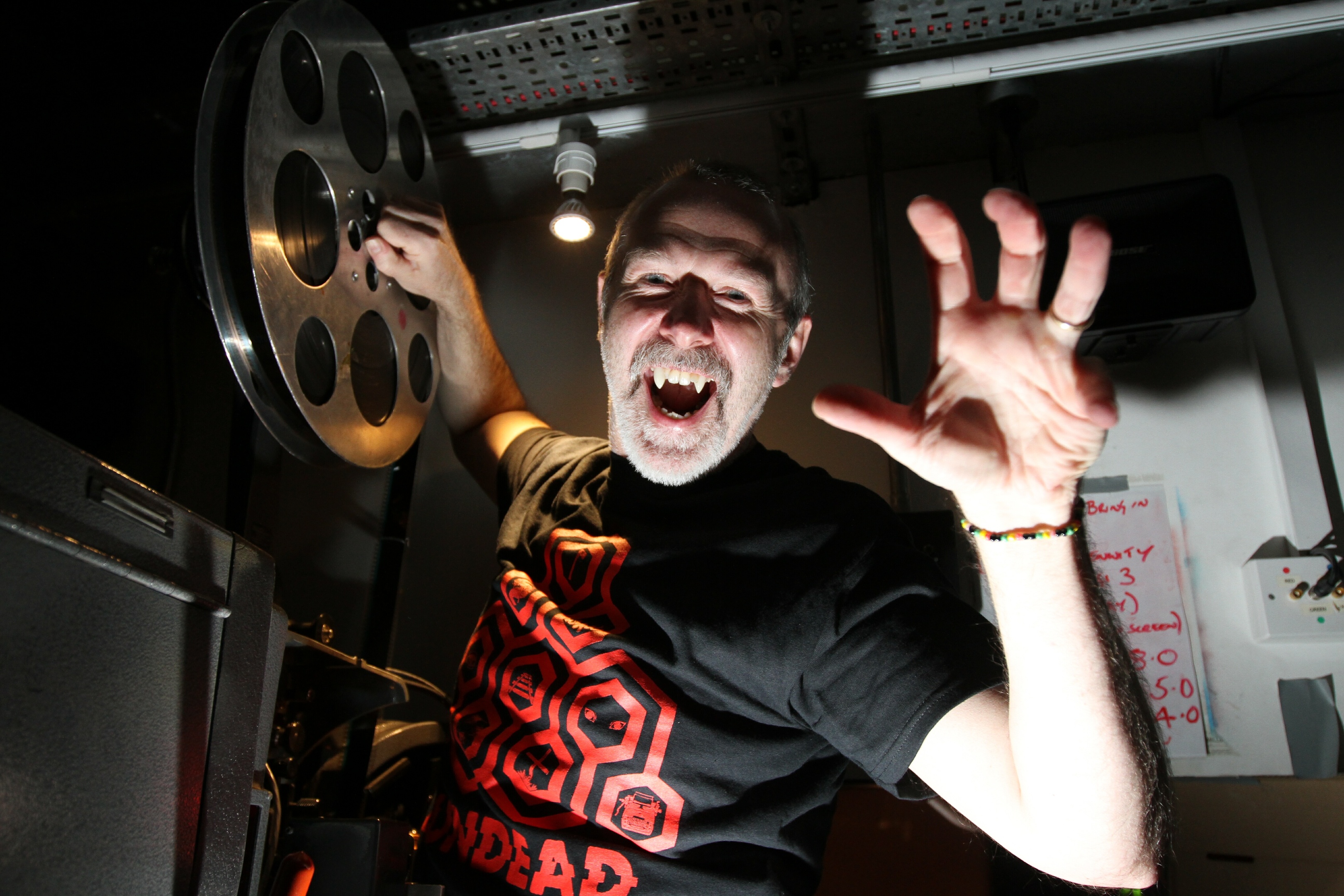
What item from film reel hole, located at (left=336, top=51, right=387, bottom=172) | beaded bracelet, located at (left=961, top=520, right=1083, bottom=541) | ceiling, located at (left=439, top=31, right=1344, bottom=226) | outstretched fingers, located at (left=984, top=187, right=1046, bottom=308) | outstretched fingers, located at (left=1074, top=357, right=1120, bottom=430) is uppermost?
ceiling, located at (left=439, top=31, right=1344, bottom=226)

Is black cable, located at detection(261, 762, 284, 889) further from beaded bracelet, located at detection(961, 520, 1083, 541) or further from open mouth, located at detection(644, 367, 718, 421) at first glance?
beaded bracelet, located at detection(961, 520, 1083, 541)

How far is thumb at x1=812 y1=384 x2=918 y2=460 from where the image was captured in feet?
2.12

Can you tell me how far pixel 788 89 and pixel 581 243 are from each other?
531mm

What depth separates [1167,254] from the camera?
1114mm

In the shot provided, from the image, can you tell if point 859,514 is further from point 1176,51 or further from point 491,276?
point 491,276

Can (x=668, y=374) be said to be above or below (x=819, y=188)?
below

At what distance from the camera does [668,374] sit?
1055 millimetres

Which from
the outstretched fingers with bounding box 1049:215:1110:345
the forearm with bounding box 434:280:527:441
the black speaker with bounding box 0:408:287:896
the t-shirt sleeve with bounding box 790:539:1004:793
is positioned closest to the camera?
the black speaker with bounding box 0:408:287:896

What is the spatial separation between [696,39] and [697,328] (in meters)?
0.52

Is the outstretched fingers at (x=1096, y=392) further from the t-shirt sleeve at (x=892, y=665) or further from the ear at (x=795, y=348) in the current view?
the ear at (x=795, y=348)

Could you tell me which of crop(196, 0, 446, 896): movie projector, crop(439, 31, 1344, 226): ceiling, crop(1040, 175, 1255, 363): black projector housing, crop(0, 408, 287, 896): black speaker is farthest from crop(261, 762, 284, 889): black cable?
crop(1040, 175, 1255, 363): black projector housing

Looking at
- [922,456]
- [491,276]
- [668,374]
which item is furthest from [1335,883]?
[491,276]

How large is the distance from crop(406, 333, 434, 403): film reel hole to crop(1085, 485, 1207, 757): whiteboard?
1.05 metres

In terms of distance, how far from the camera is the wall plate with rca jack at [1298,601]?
3.67 feet
